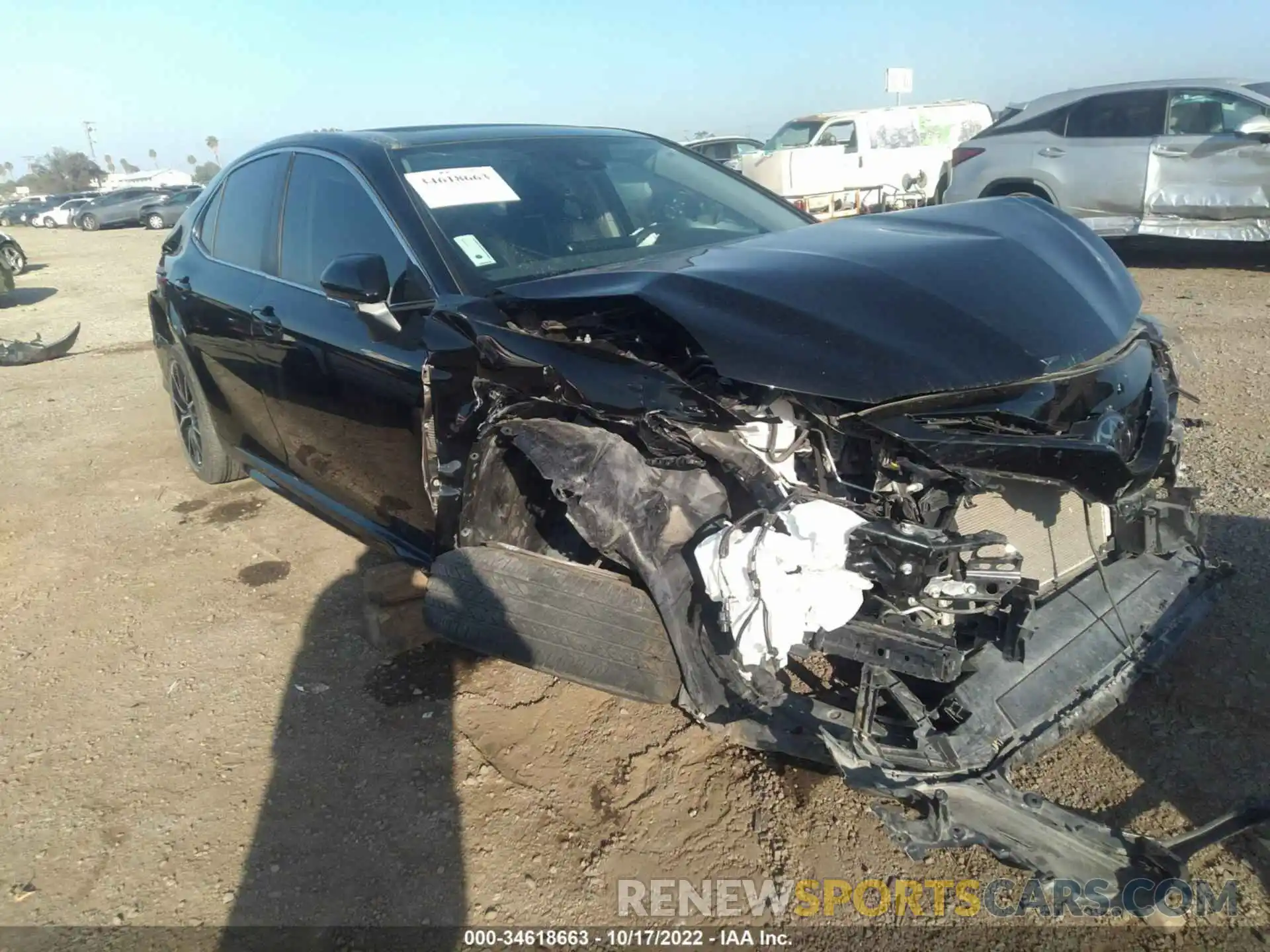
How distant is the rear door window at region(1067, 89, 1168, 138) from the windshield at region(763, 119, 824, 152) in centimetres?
725

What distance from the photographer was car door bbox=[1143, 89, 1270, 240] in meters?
7.96

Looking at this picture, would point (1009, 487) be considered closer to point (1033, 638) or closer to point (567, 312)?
point (1033, 638)

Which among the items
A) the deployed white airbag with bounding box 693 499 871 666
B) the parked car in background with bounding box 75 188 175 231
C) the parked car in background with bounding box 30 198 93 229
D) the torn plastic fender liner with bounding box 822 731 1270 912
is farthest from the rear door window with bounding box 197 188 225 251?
the parked car in background with bounding box 30 198 93 229

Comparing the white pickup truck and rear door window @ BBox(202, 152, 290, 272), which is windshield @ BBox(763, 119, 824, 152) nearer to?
the white pickup truck

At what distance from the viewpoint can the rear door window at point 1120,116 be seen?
8.59m

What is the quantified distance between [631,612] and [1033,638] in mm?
997

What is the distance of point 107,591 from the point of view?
4.00 meters

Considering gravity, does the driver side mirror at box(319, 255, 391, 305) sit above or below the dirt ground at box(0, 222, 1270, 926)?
above

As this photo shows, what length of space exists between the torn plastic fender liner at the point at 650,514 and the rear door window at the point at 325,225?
1014 millimetres

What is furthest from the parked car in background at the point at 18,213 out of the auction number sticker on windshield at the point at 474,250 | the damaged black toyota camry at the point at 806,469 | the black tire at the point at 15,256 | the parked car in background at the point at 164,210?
the damaged black toyota camry at the point at 806,469

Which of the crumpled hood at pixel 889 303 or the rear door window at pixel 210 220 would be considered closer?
the crumpled hood at pixel 889 303

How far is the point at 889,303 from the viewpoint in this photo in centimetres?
217

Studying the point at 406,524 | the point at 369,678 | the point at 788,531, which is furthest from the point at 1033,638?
the point at 369,678

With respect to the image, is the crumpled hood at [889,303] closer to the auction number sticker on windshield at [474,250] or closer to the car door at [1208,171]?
the auction number sticker on windshield at [474,250]
